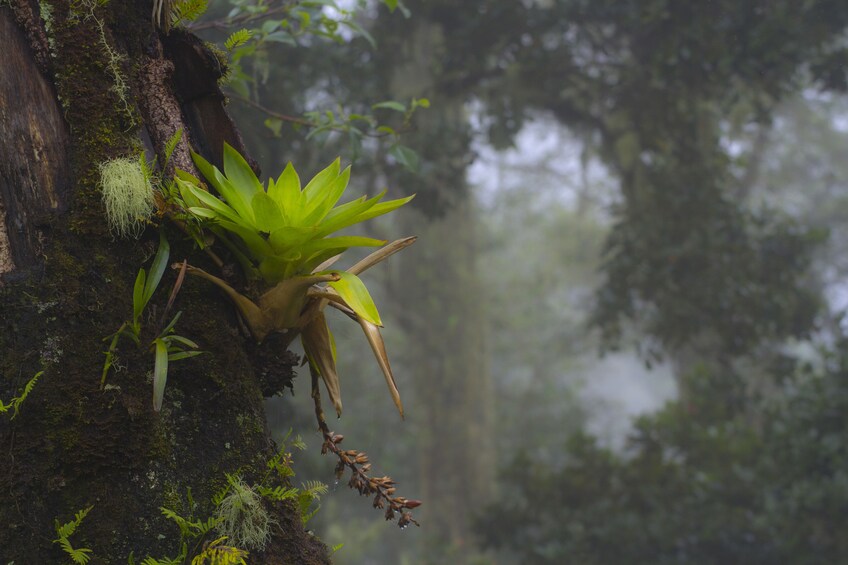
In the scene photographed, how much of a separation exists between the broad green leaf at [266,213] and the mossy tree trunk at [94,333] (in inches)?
5.3

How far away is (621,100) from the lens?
17.4 feet

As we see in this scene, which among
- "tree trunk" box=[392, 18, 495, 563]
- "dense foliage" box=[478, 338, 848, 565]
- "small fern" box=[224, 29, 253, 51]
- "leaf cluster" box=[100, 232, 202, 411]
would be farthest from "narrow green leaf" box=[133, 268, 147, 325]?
"tree trunk" box=[392, 18, 495, 563]

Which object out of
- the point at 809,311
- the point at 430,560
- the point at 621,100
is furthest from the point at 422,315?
the point at 809,311

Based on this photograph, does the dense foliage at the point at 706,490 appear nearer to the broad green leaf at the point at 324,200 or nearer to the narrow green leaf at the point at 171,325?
the broad green leaf at the point at 324,200

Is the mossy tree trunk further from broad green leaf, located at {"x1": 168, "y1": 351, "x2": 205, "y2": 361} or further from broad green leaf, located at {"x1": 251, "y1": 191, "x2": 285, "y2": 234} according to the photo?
broad green leaf, located at {"x1": 251, "y1": 191, "x2": 285, "y2": 234}

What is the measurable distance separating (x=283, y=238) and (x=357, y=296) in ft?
0.53

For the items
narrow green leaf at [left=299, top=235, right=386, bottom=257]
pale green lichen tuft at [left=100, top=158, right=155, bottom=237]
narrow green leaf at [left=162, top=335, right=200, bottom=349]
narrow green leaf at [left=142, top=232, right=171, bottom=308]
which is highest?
narrow green leaf at [left=299, top=235, right=386, bottom=257]

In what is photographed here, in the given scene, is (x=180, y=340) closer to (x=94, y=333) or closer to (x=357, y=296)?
(x=94, y=333)

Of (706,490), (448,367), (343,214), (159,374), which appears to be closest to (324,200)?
(343,214)

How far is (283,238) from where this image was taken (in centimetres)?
125

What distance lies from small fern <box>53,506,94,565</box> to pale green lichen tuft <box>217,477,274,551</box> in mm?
186

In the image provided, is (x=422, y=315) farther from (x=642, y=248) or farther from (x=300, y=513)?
(x=300, y=513)

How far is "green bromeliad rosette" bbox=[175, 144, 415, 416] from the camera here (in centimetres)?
122

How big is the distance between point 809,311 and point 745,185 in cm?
499
